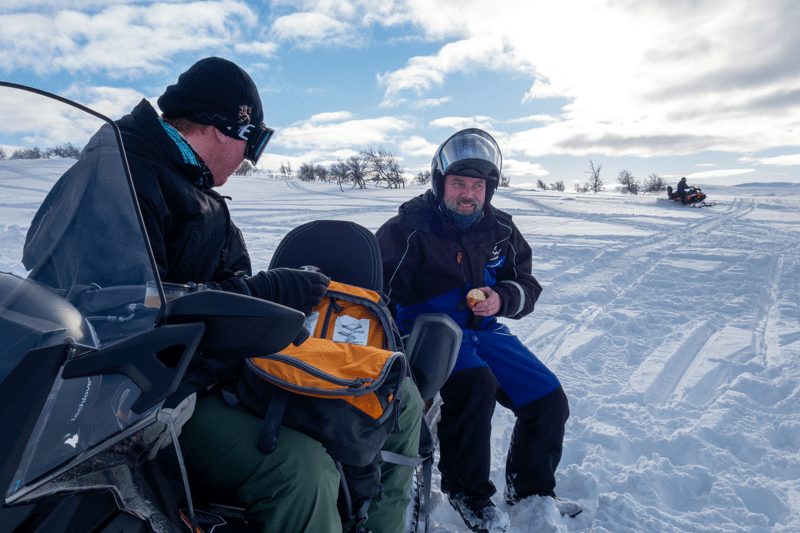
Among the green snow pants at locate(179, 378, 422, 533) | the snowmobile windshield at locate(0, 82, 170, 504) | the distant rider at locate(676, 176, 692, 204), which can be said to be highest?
the distant rider at locate(676, 176, 692, 204)

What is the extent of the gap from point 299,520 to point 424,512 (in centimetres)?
118

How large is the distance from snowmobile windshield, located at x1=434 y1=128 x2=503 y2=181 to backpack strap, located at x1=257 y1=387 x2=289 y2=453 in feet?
6.02

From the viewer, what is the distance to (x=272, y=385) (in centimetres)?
119

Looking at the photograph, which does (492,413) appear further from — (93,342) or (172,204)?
(93,342)

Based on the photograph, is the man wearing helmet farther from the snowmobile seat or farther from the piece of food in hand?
the snowmobile seat

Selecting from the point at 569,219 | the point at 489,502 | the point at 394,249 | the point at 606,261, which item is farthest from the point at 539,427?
the point at 569,219

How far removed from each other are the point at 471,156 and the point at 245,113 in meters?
1.33

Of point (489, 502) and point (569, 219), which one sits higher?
point (569, 219)

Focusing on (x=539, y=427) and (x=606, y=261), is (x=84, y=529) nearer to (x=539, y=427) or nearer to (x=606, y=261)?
(x=539, y=427)

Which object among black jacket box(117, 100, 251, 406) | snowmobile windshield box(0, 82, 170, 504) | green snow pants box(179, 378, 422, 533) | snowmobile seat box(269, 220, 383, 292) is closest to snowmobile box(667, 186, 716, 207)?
snowmobile seat box(269, 220, 383, 292)

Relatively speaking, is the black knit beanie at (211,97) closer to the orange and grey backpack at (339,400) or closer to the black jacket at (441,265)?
the orange and grey backpack at (339,400)

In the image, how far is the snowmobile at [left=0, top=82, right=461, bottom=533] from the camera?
0.69 m

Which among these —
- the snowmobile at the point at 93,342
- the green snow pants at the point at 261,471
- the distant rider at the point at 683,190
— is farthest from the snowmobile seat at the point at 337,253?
the distant rider at the point at 683,190

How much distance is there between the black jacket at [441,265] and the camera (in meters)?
2.58
